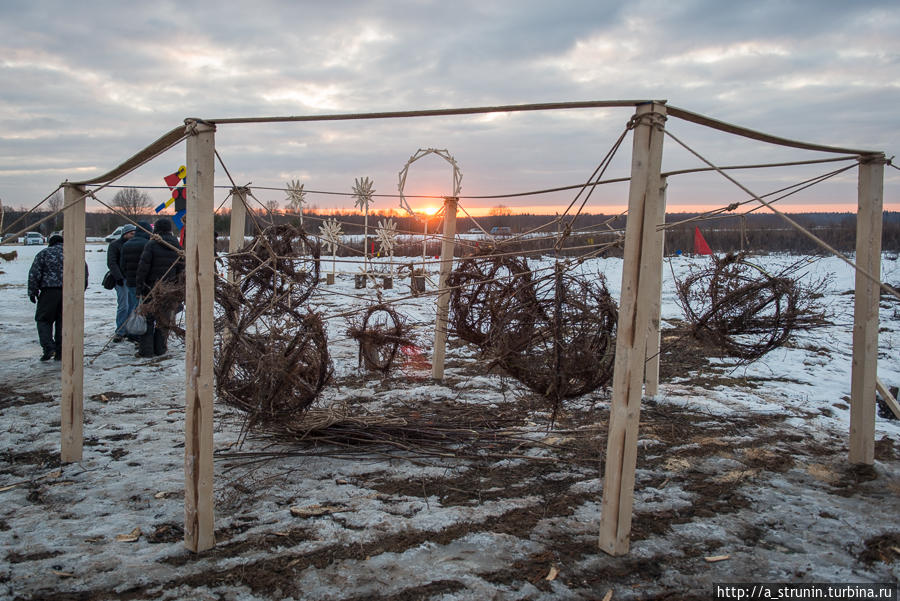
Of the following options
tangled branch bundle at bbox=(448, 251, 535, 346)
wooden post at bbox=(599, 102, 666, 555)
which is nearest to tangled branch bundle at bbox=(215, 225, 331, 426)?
tangled branch bundle at bbox=(448, 251, 535, 346)

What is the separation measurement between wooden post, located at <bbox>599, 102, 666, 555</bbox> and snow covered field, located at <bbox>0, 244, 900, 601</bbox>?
24 cm

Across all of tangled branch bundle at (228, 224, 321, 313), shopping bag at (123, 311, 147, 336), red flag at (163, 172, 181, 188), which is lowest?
shopping bag at (123, 311, 147, 336)

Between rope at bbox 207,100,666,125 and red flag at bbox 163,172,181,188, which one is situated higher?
red flag at bbox 163,172,181,188

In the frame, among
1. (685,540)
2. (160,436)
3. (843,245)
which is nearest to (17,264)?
(160,436)

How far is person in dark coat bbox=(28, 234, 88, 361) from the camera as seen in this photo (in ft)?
22.6

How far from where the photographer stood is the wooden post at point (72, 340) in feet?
13.1

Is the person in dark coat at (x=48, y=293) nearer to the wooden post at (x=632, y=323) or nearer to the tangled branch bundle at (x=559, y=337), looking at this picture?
the tangled branch bundle at (x=559, y=337)

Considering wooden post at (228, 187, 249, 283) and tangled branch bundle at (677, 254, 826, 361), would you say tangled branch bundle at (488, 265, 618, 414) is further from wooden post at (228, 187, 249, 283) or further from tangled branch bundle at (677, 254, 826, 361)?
wooden post at (228, 187, 249, 283)

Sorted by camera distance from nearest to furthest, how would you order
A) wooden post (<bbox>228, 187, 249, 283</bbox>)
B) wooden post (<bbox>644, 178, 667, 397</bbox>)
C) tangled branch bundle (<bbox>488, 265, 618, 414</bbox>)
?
tangled branch bundle (<bbox>488, 265, 618, 414</bbox>), wooden post (<bbox>228, 187, 249, 283</bbox>), wooden post (<bbox>644, 178, 667, 397</bbox>)

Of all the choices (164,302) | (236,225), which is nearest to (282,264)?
(236,225)

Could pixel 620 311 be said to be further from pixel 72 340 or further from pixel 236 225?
pixel 72 340

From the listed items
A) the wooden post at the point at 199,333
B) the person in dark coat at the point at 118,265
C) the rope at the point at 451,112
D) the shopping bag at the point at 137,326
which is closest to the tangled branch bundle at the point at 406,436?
the wooden post at the point at 199,333

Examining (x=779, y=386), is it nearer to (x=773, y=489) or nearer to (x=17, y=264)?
(x=773, y=489)

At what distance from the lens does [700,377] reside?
6.54 metres
